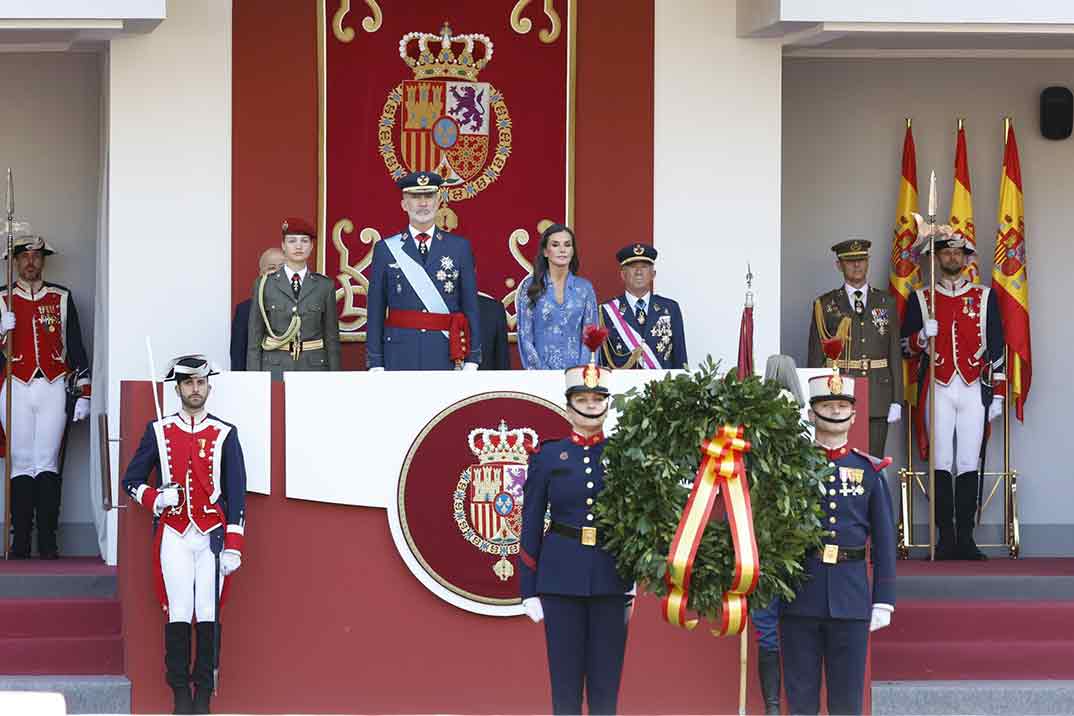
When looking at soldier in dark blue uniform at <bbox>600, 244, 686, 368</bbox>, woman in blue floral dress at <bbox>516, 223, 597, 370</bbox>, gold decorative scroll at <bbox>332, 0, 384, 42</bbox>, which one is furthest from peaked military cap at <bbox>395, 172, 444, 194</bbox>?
gold decorative scroll at <bbox>332, 0, 384, 42</bbox>

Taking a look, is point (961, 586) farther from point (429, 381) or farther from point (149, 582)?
point (149, 582)

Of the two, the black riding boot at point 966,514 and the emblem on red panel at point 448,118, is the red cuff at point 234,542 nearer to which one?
the emblem on red panel at point 448,118

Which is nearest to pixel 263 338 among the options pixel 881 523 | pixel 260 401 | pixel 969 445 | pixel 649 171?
pixel 260 401

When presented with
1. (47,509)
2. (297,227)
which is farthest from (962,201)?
(47,509)

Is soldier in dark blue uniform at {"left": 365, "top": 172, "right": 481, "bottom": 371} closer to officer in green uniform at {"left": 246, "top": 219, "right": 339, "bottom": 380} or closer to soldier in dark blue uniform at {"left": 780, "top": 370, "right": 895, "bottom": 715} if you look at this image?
officer in green uniform at {"left": 246, "top": 219, "right": 339, "bottom": 380}

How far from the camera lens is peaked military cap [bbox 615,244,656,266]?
36.5 feet

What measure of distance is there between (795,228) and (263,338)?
4.17m

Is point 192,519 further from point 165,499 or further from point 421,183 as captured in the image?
point 421,183

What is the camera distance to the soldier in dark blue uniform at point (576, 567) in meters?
8.00

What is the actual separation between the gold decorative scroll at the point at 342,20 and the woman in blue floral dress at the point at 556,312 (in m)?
1.86

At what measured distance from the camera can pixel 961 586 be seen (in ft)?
37.4

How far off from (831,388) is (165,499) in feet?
9.38

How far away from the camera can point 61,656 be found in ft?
34.2

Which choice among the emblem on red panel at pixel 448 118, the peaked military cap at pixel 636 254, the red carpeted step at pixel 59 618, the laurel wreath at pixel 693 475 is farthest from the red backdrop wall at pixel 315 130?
the laurel wreath at pixel 693 475
